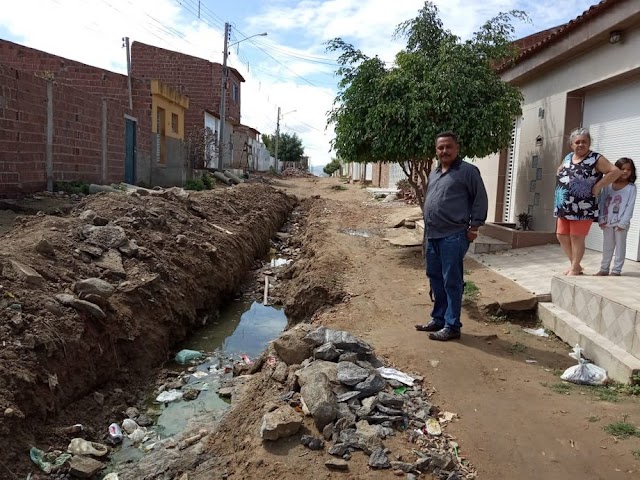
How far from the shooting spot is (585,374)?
3904mm

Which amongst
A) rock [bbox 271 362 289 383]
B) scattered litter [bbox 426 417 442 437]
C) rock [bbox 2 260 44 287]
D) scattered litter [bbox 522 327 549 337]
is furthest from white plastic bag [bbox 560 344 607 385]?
rock [bbox 2 260 44 287]

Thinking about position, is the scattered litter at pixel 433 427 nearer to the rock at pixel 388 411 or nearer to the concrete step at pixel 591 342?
the rock at pixel 388 411

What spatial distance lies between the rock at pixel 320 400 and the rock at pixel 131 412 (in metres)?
1.90

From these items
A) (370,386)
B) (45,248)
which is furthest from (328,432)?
(45,248)

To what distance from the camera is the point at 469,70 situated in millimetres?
7906

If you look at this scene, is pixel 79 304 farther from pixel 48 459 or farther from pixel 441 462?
pixel 441 462

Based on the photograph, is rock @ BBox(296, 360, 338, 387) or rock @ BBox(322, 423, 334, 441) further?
rock @ BBox(296, 360, 338, 387)

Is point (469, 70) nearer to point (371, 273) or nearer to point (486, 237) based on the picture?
point (486, 237)

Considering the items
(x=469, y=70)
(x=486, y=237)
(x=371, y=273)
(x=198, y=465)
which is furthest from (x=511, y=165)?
(x=198, y=465)

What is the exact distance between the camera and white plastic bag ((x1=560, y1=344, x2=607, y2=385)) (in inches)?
152

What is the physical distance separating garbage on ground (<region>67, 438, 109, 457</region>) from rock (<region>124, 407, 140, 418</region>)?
587mm

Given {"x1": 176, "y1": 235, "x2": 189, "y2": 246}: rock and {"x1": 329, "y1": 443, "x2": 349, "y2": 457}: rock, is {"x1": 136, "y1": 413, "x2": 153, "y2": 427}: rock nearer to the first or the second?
{"x1": 329, "y1": 443, "x2": 349, "y2": 457}: rock

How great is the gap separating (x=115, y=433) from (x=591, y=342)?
12.8 feet

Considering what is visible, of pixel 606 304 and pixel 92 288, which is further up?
pixel 606 304
